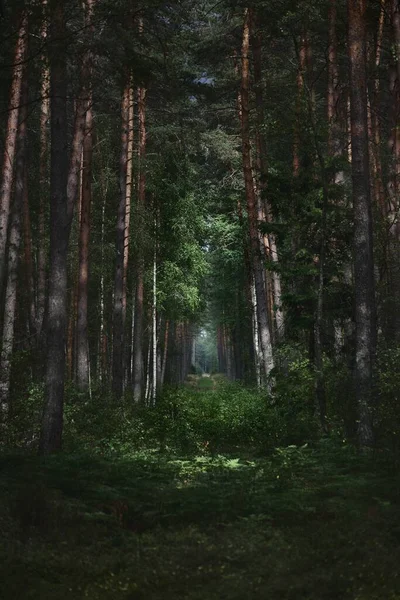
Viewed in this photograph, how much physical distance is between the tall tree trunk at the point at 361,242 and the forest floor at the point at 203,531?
1.58 m

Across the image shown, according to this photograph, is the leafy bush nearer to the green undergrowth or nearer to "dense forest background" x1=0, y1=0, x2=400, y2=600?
"dense forest background" x1=0, y1=0, x2=400, y2=600

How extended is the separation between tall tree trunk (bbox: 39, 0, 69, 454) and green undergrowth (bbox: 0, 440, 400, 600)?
1.76 meters

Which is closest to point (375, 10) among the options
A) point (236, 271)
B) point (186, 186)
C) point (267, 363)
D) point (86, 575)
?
point (267, 363)

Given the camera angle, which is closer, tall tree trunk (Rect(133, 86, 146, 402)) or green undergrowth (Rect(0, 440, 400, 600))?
green undergrowth (Rect(0, 440, 400, 600))

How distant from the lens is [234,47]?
22.6 meters

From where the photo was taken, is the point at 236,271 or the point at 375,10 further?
the point at 236,271

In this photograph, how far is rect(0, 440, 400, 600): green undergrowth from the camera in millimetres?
5039

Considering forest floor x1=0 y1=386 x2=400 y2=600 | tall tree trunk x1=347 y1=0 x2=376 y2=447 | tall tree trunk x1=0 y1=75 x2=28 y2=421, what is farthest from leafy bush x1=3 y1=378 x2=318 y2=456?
forest floor x1=0 y1=386 x2=400 y2=600

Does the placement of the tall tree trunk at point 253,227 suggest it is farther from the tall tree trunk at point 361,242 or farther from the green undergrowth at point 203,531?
the green undergrowth at point 203,531

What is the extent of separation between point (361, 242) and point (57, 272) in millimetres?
5764

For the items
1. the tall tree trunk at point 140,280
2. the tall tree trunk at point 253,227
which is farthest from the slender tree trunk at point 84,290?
the tall tree trunk at point 253,227

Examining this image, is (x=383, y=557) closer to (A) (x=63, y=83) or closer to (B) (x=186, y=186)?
(A) (x=63, y=83)

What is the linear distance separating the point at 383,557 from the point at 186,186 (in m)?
24.6

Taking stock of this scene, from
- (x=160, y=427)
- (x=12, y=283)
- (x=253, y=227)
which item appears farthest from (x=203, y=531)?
(x=253, y=227)
